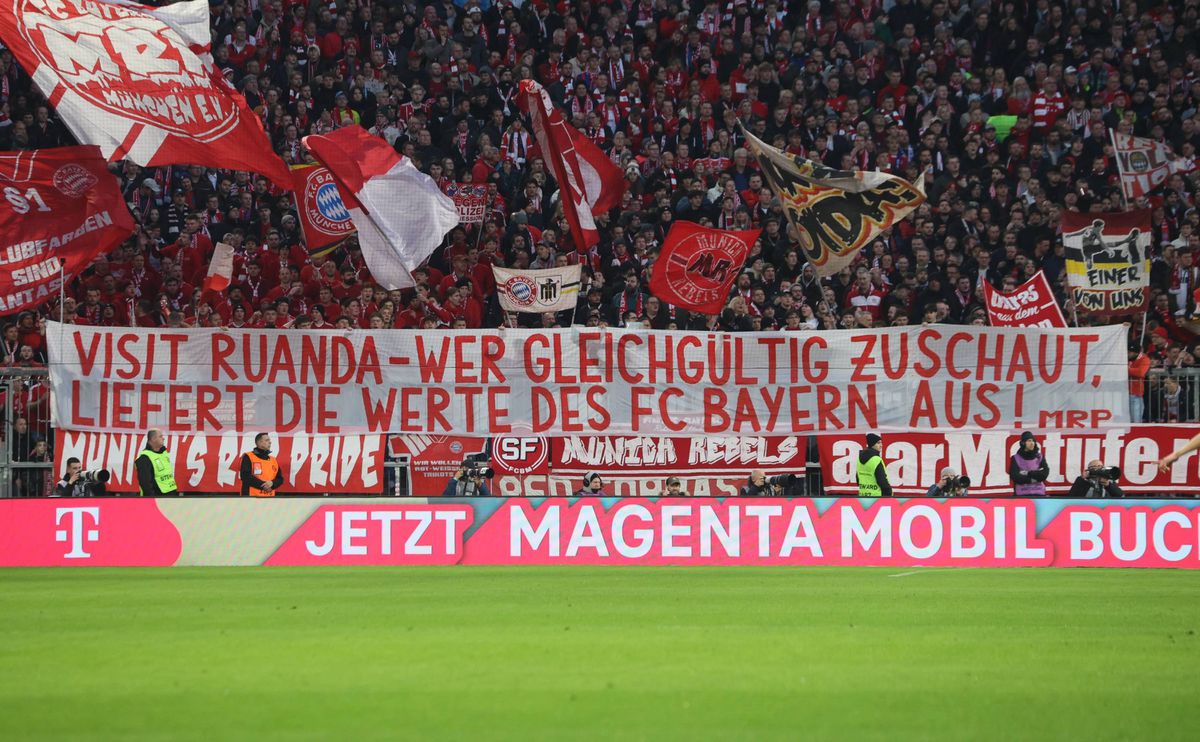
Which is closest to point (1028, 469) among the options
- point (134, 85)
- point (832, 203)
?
point (832, 203)

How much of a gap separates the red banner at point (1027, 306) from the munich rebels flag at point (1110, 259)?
36 centimetres

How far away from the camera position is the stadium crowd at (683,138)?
21.4 metres

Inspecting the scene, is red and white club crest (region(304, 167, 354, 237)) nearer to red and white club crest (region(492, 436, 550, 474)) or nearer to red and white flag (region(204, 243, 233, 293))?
red and white flag (region(204, 243, 233, 293))

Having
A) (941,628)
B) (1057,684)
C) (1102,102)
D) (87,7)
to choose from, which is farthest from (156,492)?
(1102,102)

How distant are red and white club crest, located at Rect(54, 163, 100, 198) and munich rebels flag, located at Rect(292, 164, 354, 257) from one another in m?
2.76

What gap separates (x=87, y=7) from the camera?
19562mm

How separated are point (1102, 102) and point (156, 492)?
1587 centimetres

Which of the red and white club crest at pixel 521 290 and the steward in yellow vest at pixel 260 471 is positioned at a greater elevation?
the red and white club crest at pixel 521 290

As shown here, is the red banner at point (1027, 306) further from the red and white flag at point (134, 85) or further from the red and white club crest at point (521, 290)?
the red and white flag at point (134, 85)

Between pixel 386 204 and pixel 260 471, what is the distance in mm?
3808

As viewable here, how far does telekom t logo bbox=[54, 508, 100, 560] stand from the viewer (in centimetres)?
1806

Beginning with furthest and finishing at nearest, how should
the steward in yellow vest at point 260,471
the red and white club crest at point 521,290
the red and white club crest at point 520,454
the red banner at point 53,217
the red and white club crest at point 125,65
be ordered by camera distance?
the red and white club crest at point 520,454 → the red and white club crest at point 521,290 → the red and white club crest at point 125,65 → the steward in yellow vest at point 260,471 → the red banner at point 53,217

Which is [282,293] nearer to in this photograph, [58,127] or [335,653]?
[58,127]

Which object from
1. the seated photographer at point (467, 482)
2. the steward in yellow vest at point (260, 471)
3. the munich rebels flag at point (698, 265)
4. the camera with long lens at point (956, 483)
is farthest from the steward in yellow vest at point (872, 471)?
the steward in yellow vest at point (260, 471)
